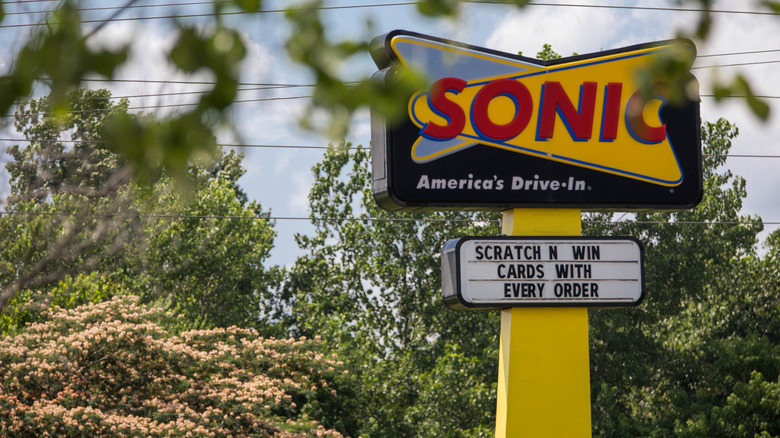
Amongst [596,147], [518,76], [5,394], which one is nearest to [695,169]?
[596,147]

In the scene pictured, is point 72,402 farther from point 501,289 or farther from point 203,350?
point 501,289

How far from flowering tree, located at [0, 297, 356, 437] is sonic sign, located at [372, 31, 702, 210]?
22.4ft

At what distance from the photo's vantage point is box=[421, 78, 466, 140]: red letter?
36.1 ft

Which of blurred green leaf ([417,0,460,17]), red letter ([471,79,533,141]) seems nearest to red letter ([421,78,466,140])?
red letter ([471,79,533,141])

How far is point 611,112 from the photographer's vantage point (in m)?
11.4

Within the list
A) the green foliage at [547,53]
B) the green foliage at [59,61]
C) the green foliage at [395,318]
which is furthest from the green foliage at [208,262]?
the green foliage at [59,61]

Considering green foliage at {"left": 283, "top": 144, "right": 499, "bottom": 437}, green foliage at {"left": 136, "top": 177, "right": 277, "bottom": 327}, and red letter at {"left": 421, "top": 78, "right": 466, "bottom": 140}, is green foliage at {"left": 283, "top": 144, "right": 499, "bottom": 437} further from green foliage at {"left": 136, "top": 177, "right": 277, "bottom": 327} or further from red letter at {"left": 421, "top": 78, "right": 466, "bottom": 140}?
red letter at {"left": 421, "top": 78, "right": 466, "bottom": 140}

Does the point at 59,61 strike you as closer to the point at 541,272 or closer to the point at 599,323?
the point at 541,272

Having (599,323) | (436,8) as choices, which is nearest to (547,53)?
(599,323)

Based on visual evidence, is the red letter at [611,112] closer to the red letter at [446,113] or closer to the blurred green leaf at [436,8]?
the red letter at [446,113]

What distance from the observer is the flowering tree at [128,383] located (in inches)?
586

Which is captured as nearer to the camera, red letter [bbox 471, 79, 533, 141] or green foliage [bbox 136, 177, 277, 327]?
red letter [bbox 471, 79, 533, 141]

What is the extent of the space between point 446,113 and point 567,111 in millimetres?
1548

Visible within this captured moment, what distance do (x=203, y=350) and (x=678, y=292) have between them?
51.4ft
